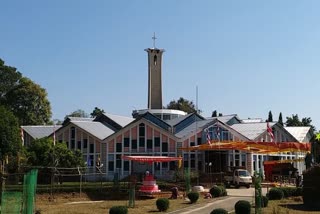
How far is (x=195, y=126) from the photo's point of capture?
62.1 meters

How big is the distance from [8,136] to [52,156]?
14.9 ft

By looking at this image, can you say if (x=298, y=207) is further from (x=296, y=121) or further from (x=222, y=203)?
(x=296, y=121)

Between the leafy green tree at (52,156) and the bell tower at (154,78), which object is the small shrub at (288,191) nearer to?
the leafy green tree at (52,156)

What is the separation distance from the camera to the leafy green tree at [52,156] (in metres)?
51.7

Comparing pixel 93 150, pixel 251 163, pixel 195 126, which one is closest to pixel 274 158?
pixel 251 163

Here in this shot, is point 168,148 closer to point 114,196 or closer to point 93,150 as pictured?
point 93,150

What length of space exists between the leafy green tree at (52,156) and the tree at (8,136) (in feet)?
7.17

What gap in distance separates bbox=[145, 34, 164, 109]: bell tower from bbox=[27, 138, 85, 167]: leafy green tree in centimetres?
2273

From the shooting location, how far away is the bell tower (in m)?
74.6

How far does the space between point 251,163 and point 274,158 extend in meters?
7.70

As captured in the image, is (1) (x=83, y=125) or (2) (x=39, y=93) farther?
(2) (x=39, y=93)

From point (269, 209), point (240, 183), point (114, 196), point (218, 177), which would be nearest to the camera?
point (269, 209)

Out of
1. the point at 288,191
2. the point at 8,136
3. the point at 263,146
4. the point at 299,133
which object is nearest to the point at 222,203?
the point at 288,191

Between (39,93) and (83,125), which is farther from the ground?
(39,93)
